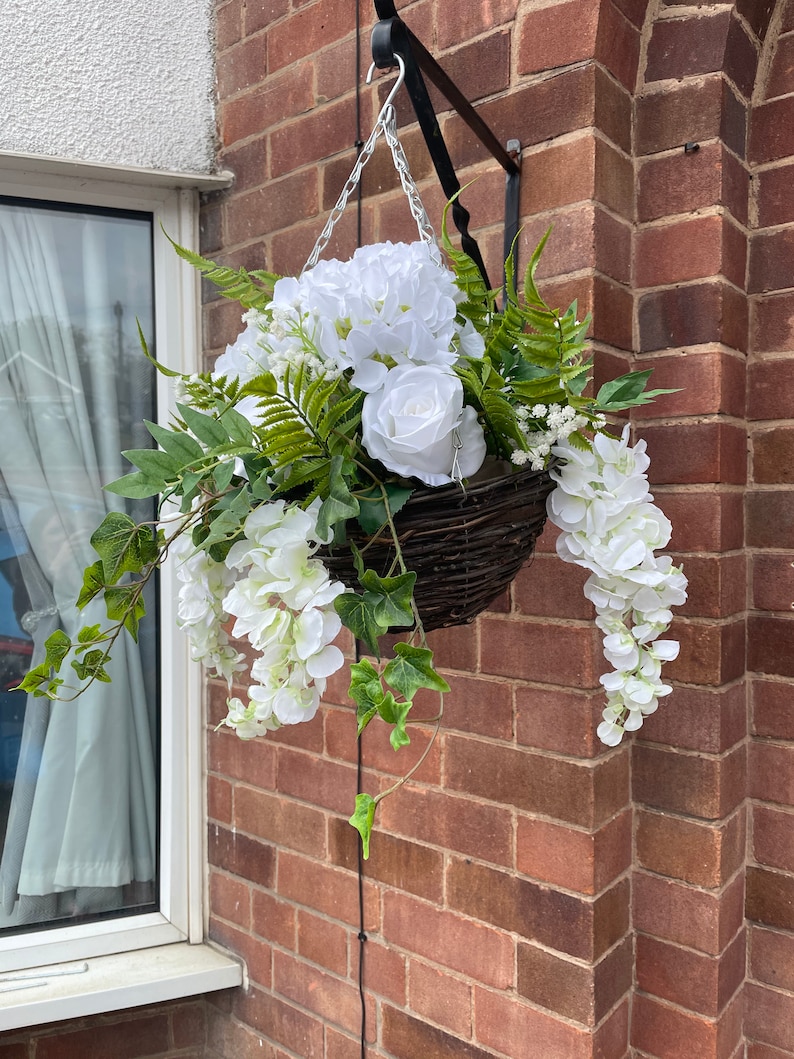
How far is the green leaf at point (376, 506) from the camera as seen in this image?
0.79 m

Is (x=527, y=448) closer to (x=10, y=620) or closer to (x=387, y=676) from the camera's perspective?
(x=387, y=676)

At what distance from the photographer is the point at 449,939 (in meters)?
1.36

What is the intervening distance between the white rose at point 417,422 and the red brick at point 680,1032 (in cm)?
96

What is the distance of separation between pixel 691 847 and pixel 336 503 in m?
0.84

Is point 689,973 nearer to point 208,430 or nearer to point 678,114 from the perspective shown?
point 208,430

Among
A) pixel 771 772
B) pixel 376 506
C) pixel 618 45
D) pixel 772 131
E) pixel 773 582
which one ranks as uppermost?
pixel 618 45

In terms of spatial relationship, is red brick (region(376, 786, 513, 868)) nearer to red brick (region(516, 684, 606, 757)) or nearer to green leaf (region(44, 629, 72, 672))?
red brick (region(516, 684, 606, 757))

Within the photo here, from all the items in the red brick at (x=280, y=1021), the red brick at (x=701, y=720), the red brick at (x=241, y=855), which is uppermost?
the red brick at (x=701, y=720)

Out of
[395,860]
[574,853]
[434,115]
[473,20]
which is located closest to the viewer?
[434,115]

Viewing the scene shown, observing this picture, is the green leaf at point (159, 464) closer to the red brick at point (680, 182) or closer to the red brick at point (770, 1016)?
the red brick at point (680, 182)

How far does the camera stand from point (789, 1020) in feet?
4.07

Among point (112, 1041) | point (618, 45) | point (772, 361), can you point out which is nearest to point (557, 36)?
point (618, 45)

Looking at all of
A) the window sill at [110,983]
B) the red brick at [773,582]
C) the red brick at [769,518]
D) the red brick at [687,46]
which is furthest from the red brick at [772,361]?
the window sill at [110,983]

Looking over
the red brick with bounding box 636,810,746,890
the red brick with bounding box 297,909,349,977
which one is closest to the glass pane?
the red brick with bounding box 297,909,349,977
